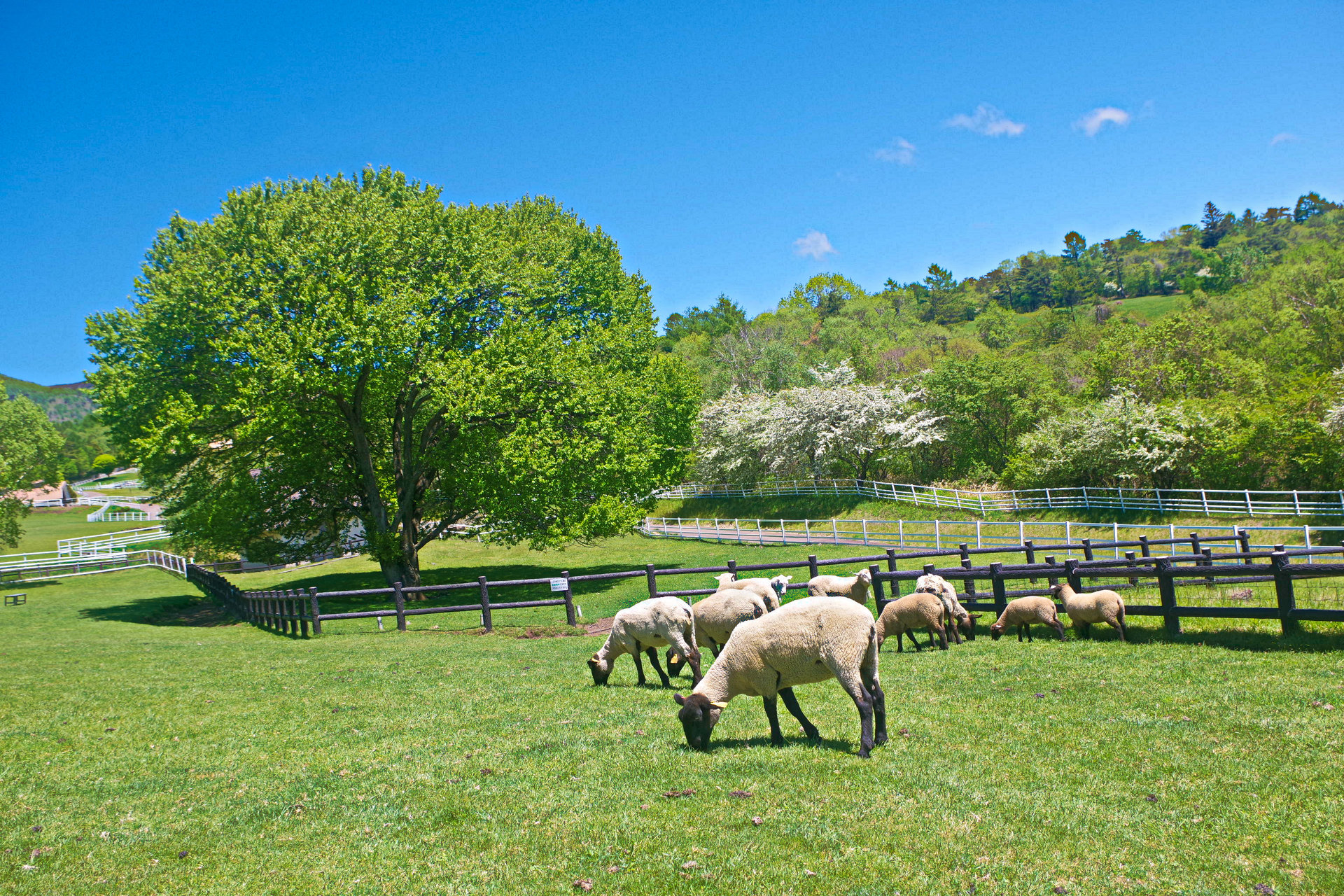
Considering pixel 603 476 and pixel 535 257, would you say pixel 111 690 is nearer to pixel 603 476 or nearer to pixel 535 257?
pixel 603 476

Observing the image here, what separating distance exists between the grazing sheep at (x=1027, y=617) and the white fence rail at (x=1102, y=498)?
20364mm

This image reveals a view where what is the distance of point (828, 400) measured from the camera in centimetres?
5066

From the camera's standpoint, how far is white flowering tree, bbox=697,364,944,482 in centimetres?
4969

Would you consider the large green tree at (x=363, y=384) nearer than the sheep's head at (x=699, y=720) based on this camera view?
No

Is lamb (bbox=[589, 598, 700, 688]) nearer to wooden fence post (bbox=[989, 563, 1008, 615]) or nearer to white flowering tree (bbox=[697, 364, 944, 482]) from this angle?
wooden fence post (bbox=[989, 563, 1008, 615])

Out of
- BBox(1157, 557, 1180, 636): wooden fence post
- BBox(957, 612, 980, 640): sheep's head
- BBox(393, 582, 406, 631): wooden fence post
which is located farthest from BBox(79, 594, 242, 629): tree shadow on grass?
BBox(1157, 557, 1180, 636): wooden fence post

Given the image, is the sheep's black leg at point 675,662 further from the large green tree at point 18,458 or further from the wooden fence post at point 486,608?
the large green tree at point 18,458

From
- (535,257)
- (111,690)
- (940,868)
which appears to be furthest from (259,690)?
(535,257)

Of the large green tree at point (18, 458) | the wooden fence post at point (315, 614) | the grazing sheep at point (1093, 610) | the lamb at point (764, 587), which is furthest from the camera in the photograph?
the large green tree at point (18, 458)

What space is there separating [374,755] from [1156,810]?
Answer: 6957mm

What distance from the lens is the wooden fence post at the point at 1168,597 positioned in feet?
36.9

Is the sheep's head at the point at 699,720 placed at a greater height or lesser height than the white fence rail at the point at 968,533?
greater

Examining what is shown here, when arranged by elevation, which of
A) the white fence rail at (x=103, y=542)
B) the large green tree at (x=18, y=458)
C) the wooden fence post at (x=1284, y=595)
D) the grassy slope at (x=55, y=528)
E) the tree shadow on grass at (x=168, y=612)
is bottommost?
the tree shadow on grass at (x=168, y=612)

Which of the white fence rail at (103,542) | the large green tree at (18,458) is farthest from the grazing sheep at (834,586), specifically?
the white fence rail at (103,542)
